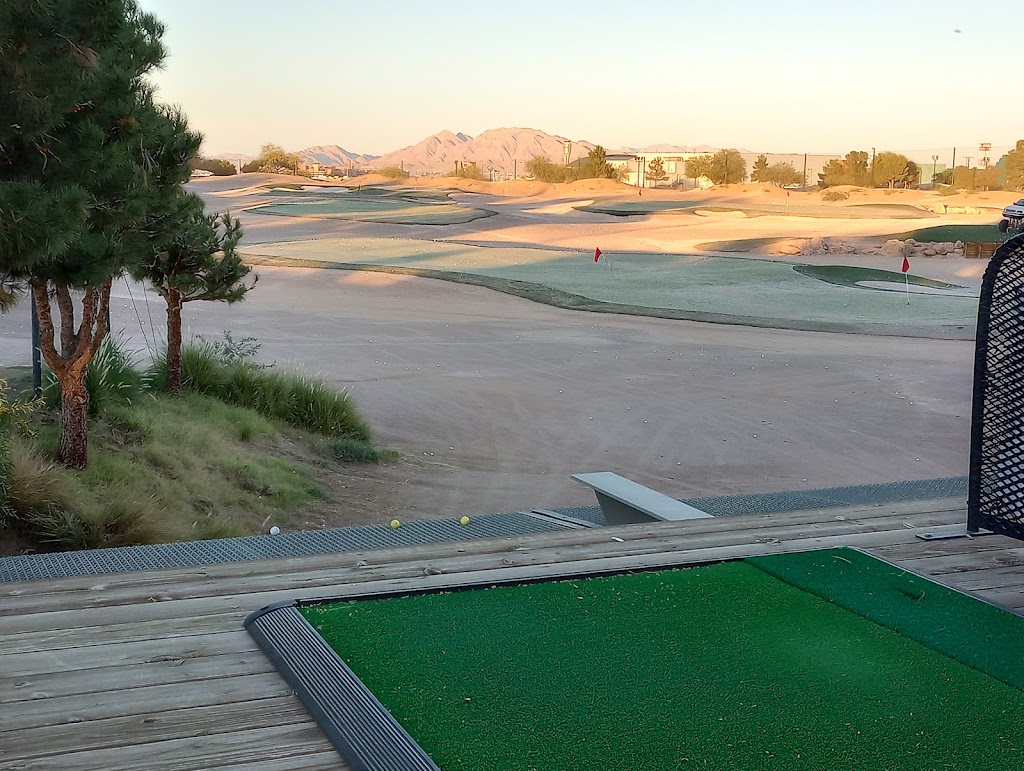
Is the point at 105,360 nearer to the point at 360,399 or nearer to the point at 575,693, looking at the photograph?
the point at 360,399

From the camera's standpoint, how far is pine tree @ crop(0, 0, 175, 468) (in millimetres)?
5582

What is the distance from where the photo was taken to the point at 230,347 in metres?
12.6

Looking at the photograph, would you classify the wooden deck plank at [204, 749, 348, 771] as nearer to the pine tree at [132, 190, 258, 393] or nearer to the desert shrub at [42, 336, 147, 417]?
the desert shrub at [42, 336, 147, 417]

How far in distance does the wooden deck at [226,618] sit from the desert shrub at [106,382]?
5.34 meters

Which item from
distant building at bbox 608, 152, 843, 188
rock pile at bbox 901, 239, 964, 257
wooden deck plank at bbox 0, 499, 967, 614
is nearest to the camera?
wooden deck plank at bbox 0, 499, 967, 614

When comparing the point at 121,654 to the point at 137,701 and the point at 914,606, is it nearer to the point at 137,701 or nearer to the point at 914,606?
the point at 137,701

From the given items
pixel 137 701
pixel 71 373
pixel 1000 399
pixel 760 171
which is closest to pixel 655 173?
pixel 760 171

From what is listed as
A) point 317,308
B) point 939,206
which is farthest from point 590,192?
point 317,308

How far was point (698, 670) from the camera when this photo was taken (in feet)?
11.2

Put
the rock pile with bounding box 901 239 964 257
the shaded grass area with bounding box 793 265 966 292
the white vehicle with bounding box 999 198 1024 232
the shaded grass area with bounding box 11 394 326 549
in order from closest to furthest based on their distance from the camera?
the white vehicle with bounding box 999 198 1024 232 < the shaded grass area with bounding box 11 394 326 549 < the shaded grass area with bounding box 793 265 966 292 < the rock pile with bounding box 901 239 964 257

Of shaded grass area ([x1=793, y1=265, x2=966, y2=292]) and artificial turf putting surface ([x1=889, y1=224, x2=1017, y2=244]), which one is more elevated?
artificial turf putting surface ([x1=889, y1=224, x2=1017, y2=244])

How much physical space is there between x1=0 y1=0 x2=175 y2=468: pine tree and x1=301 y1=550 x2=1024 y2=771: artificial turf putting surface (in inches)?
108

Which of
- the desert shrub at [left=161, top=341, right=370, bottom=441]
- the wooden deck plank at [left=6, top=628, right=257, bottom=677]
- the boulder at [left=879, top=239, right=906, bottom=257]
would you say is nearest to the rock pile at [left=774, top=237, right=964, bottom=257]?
the boulder at [left=879, top=239, right=906, bottom=257]

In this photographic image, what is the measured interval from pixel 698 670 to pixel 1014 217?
7.49 feet
